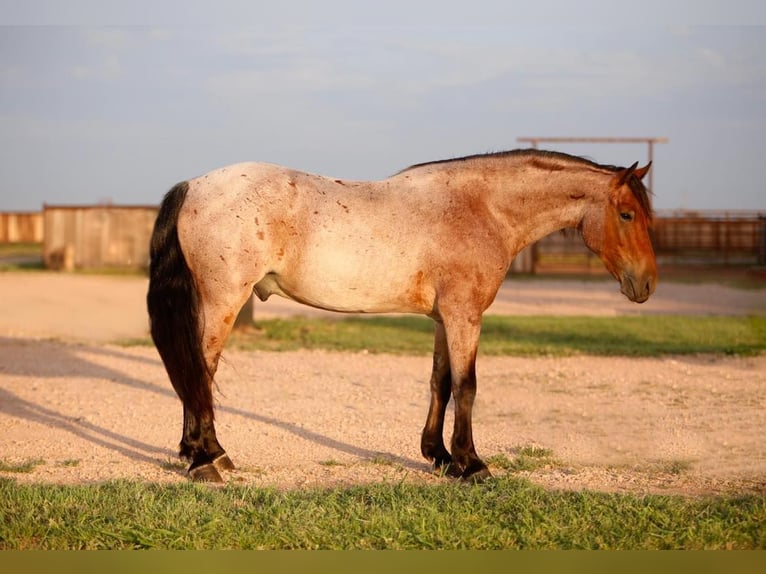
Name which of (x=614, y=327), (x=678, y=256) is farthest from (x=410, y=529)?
(x=678, y=256)

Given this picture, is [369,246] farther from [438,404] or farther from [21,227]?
[21,227]

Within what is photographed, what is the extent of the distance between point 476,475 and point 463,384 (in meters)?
0.60

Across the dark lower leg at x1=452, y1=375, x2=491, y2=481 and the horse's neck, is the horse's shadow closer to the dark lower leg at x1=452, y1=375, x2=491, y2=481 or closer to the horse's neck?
the dark lower leg at x1=452, y1=375, x2=491, y2=481

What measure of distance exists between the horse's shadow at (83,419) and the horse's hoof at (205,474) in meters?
0.85

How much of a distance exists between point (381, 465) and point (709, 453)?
2522mm

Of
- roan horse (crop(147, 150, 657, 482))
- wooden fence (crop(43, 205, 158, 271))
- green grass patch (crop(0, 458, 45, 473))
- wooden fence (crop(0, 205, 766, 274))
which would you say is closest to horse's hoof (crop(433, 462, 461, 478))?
roan horse (crop(147, 150, 657, 482))

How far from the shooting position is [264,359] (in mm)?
12242

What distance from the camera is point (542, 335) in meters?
14.8

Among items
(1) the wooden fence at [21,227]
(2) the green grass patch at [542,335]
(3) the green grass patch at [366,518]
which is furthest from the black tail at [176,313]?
(1) the wooden fence at [21,227]

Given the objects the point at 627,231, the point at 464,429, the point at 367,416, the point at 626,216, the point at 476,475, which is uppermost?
the point at 626,216

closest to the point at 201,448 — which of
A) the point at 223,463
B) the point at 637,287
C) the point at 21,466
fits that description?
the point at 223,463

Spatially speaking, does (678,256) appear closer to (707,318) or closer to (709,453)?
(707,318)

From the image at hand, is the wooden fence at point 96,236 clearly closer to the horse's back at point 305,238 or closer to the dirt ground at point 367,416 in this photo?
the dirt ground at point 367,416

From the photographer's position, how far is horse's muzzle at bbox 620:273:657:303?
21.8 ft
